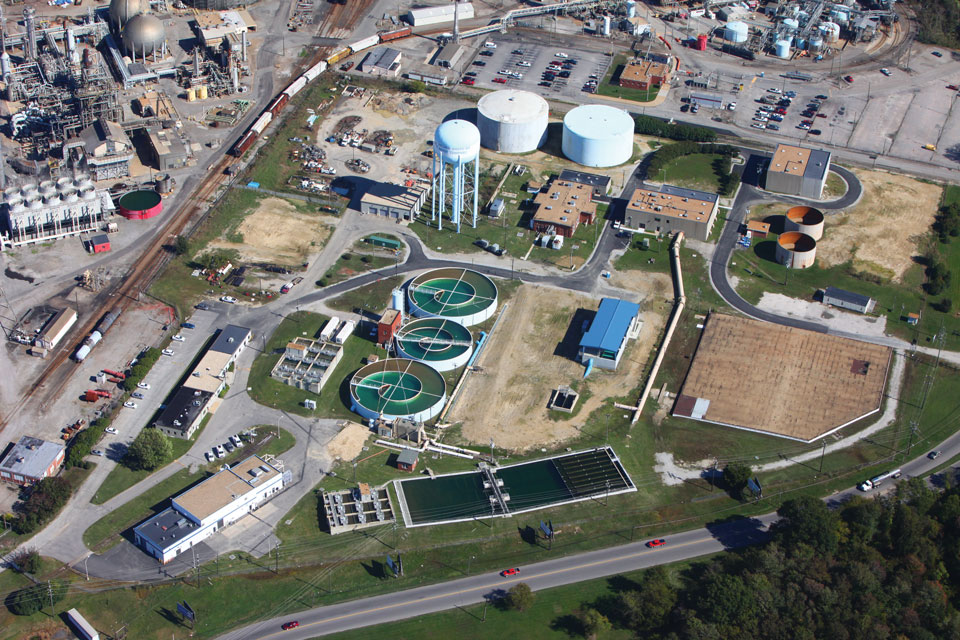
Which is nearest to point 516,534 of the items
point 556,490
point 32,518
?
point 556,490

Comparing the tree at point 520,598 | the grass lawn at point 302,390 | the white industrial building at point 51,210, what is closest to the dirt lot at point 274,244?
the grass lawn at point 302,390

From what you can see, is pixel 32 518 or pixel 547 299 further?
pixel 547 299

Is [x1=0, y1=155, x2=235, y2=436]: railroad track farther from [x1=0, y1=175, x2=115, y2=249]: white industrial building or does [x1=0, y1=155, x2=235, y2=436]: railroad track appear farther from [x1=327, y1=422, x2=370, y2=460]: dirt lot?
[x1=327, y1=422, x2=370, y2=460]: dirt lot

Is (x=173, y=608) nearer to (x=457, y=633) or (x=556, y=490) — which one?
(x=457, y=633)

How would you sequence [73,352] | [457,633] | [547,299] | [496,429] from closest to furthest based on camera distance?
[457,633] → [496,429] → [73,352] → [547,299]

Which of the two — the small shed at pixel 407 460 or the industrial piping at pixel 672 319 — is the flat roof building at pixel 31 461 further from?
the industrial piping at pixel 672 319

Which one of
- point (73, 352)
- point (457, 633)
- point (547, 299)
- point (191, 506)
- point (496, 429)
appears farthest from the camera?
point (547, 299)
